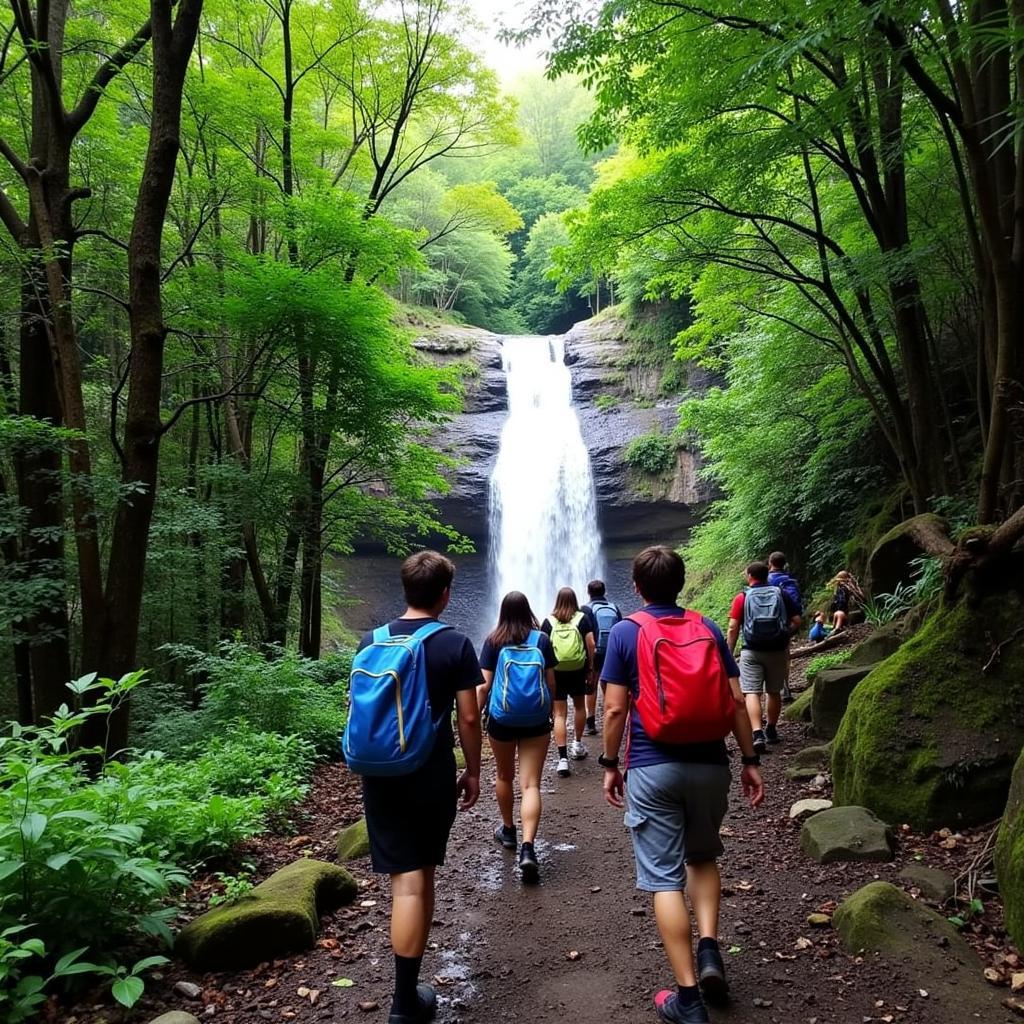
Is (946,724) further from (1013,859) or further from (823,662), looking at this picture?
(823,662)

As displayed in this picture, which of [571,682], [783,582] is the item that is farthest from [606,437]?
[571,682]

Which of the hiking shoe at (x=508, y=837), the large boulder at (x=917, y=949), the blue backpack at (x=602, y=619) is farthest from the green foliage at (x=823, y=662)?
the large boulder at (x=917, y=949)

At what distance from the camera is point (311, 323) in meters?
8.51

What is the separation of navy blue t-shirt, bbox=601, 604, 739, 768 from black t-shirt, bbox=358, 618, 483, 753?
53cm

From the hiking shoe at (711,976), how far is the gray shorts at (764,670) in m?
3.69

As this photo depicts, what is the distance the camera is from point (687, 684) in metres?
2.48

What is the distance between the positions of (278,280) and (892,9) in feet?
22.1

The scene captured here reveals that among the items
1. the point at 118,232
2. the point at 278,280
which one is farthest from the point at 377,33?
the point at 278,280

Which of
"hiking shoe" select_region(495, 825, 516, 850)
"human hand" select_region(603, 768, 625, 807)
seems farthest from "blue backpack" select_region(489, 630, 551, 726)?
"human hand" select_region(603, 768, 625, 807)

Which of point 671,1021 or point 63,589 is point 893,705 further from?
point 63,589

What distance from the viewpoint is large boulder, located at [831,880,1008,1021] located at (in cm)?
240

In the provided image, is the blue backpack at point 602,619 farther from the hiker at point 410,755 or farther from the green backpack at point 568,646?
the hiker at point 410,755

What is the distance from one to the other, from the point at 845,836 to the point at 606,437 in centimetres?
1969

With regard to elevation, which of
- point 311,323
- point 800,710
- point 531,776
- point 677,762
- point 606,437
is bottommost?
point 800,710
